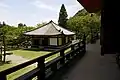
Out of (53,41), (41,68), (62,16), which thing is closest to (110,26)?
(41,68)

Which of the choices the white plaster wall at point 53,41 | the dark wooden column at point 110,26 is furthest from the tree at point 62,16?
the dark wooden column at point 110,26

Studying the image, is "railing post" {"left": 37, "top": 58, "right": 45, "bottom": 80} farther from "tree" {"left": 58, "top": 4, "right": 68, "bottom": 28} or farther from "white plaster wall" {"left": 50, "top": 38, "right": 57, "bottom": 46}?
"tree" {"left": 58, "top": 4, "right": 68, "bottom": 28}

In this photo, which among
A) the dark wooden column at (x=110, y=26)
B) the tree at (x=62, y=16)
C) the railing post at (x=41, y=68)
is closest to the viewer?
the dark wooden column at (x=110, y=26)

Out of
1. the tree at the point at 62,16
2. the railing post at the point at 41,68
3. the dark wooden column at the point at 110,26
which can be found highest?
the tree at the point at 62,16

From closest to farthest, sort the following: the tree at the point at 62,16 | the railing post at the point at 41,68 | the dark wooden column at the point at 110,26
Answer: the dark wooden column at the point at 110,26 < the railing post at the point at 41,68 < the tree at the point at 62,16

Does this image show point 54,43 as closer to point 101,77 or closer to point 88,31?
point 88,31

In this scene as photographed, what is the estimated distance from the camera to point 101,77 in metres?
6.14

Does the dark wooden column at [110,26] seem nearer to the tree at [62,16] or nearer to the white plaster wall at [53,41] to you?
the white plaster wall at [53,41]

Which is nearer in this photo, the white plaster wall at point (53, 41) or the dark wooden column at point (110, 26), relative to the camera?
the dark wooden column at point (110, 26)

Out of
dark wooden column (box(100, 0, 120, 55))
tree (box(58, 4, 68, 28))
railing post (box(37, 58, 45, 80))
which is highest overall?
tree (box(58, 4, 68, 28))

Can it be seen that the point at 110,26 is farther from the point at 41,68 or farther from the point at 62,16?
the point at 62,16

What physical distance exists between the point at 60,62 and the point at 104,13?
4.69 meters

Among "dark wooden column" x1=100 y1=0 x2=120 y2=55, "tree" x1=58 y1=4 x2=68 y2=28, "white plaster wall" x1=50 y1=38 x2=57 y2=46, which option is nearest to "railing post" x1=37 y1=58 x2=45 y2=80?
"dark wooden column" x1=100 y1=0 x2=120 y2=55

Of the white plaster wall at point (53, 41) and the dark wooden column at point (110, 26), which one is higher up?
the dark wooden column at point (110, 26)
